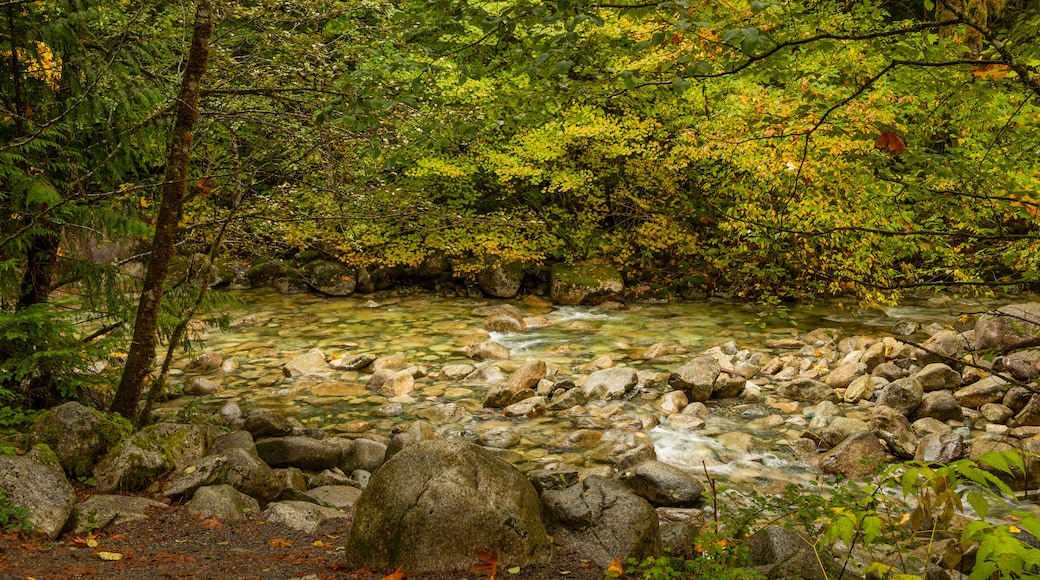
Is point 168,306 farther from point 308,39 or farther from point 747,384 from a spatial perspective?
point 747,384

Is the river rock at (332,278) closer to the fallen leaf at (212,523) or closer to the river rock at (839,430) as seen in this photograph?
the river rock at (839,430)

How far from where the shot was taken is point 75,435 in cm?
544

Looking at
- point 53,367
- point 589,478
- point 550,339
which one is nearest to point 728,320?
point 550,339

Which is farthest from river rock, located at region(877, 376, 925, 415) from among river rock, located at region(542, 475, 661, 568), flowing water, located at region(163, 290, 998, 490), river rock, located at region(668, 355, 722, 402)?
river rock, located at region(542, 475, 661, 568)

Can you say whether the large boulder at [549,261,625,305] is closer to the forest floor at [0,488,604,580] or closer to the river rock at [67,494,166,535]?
the forest floor at [0,488,604,580]

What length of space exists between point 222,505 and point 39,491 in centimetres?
117

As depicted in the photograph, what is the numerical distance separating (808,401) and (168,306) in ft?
25.3

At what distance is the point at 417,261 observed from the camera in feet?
55.3

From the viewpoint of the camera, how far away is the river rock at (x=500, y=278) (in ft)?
55.7

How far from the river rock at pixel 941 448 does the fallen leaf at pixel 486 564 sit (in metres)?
5.08

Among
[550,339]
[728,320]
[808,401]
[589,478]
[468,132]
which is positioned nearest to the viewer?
[468,132]

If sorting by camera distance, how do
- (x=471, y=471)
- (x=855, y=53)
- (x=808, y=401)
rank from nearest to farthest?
(x=471, y=471), (x=855, y=53), (x=808, y=401)

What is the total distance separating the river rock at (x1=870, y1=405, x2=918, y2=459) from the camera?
24.3 feet

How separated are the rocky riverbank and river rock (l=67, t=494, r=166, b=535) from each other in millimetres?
19
